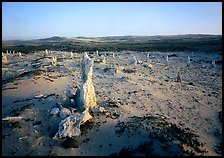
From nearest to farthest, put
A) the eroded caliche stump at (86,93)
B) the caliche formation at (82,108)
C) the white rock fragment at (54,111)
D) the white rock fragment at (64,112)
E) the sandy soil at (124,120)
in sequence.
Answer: the sandy soil at (124,120) → the caliche formation at (82,108) → the white rock fragment at (64,112) → the white rock fragment at (54,111) → the eroded caliche stump at (86,93)

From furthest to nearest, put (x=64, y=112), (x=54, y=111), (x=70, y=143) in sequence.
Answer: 1. (x=54, y=111)
2. (x=64, y=112)
3. (x=70, y=143)

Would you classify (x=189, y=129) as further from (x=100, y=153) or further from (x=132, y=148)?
(x=100, y=153)

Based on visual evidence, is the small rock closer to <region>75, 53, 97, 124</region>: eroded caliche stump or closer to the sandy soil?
the sandy soil

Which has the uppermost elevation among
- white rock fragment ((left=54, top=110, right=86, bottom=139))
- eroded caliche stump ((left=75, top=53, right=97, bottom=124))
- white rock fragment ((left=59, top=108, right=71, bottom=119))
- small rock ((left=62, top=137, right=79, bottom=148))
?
eroded caliche stump ((left=75, top=53, right=97, bottom=124))

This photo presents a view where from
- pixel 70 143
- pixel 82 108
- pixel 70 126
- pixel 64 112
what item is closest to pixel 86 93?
pixel 82 108

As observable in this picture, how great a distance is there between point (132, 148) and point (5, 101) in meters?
8.83

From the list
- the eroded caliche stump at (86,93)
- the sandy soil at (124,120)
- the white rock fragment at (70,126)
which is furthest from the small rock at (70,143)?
the eroded caliche stump at (86,93)

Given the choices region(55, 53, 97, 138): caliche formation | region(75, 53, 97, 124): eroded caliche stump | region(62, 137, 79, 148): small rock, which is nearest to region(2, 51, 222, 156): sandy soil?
region(62, 137, 79, 148): small rock

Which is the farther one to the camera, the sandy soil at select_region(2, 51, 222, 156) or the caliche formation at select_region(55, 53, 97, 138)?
the caliche formation at select_region(55, 53, 97, 138)

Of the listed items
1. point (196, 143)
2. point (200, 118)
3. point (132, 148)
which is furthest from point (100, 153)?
point (200, 118)

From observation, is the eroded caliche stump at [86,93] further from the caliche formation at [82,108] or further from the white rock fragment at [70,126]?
the white rock fragment at [70,126]

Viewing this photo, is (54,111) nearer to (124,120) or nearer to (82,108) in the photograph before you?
(82,108)

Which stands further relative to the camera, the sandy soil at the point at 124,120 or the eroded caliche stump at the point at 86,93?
the eroded caliche stump at the point at 86,93

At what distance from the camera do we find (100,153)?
28.8ft
